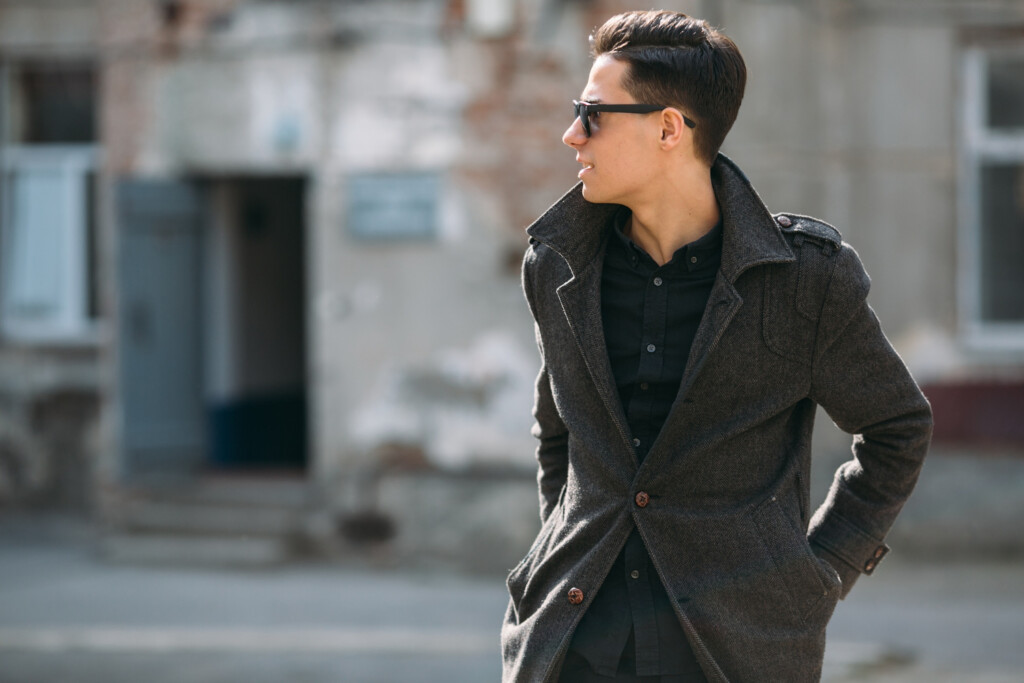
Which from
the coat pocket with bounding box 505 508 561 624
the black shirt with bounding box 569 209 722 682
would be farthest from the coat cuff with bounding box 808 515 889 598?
the coat pocket with bounding box 505 508 561 624

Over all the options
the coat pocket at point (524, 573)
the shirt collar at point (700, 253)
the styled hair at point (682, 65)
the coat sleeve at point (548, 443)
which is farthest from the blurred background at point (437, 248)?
the styled hair at point (682, 65)

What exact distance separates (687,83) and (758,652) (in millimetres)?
970

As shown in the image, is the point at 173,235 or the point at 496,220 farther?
the point at 173,235

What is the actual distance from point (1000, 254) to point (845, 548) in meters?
7.55

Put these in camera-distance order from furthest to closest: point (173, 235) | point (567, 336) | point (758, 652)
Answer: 1. point (173, 235)
2. point (567, 336)
3. point (758, 652)

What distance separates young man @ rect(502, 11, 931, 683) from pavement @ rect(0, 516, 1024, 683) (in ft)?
13.5

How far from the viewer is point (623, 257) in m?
2.49

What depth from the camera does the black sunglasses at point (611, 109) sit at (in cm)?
236

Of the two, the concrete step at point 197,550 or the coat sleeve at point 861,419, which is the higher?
the coat sleeve at point 861,419

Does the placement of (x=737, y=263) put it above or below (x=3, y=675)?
above

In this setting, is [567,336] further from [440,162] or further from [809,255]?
[440,162]

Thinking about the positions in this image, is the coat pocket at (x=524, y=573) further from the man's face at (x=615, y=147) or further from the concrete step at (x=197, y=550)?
the concrete step at (x=197, y=550)

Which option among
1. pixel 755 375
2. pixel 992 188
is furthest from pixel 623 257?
pixel 992 188

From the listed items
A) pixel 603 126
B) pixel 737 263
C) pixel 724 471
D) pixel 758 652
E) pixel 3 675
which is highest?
pixel 603 126
